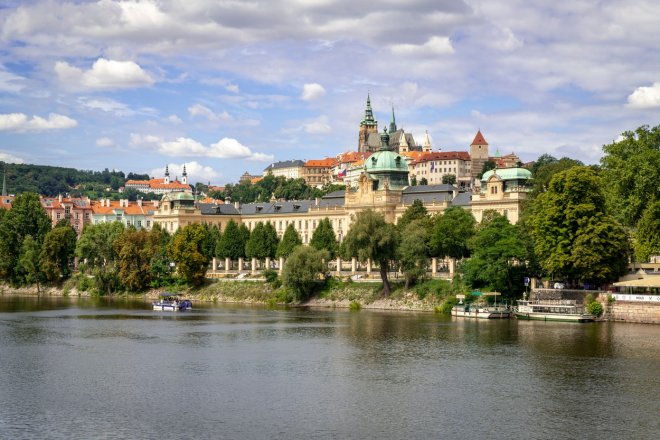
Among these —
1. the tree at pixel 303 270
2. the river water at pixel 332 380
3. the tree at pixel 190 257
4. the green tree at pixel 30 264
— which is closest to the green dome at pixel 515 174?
the tree at pixel 303 270

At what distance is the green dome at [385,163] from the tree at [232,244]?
22778mm

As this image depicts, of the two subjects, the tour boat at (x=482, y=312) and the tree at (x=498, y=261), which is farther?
the tree at (x=498, y=261)

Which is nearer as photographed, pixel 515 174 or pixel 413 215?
pixel 413 215

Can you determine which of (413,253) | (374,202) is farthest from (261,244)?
(413,253)

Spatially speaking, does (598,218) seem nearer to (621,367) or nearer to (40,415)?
(621,367)

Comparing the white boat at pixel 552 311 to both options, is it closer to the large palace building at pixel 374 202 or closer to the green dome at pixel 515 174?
the large palace building at pixel 374 202

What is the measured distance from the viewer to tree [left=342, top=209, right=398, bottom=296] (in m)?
104

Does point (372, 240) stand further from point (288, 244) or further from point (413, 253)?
point (288, 244)

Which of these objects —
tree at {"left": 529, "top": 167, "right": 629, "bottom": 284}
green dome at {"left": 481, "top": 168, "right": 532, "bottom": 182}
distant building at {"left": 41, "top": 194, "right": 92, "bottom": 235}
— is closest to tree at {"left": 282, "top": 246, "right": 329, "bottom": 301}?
green dome at {"left": 481, "top": 168, "right": 532, "bottom": 182}

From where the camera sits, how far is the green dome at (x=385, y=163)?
467 ft

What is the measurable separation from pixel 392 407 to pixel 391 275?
223 ft

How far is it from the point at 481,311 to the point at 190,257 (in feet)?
165

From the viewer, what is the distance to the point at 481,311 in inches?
3605

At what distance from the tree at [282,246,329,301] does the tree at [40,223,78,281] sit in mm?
44810
